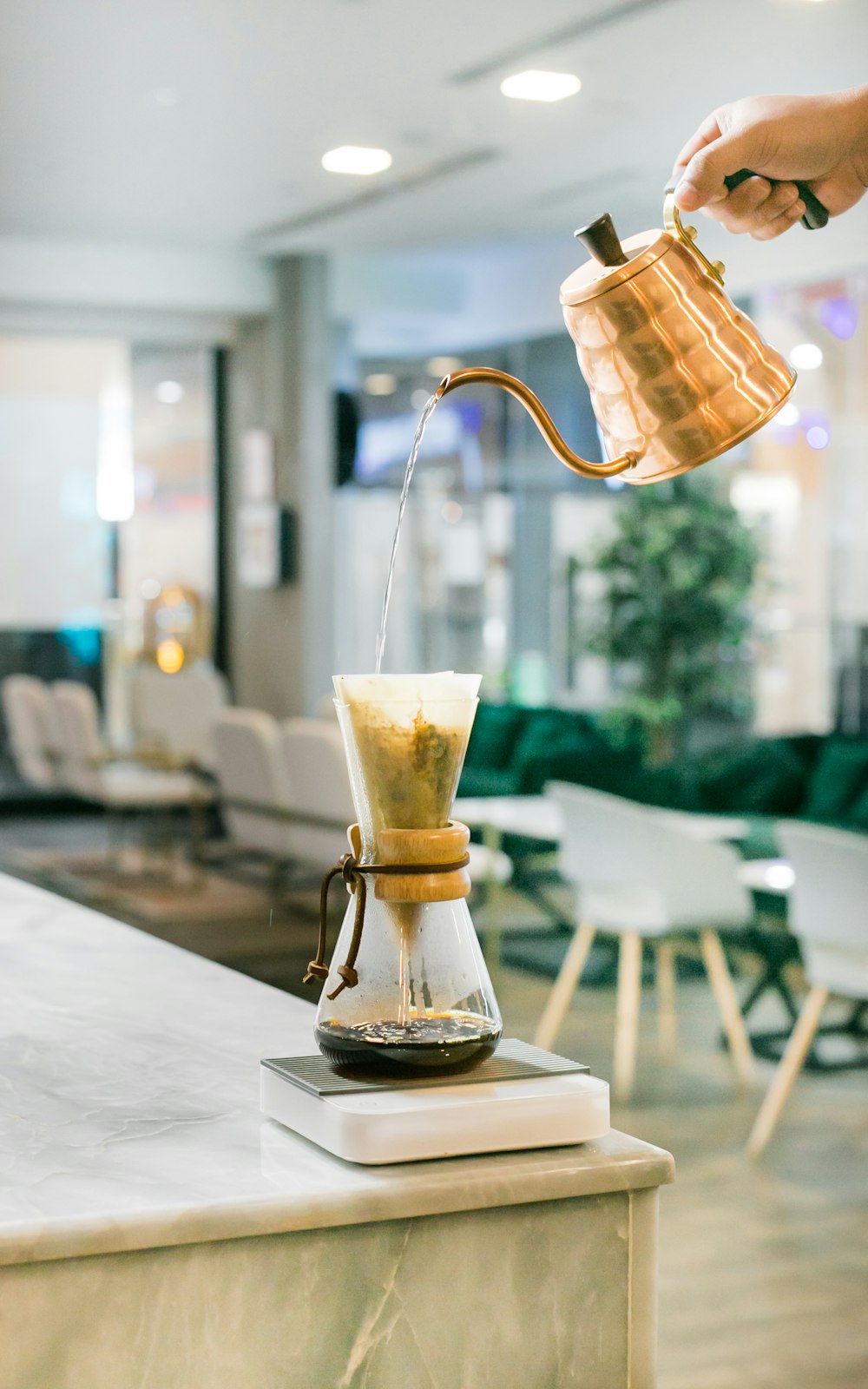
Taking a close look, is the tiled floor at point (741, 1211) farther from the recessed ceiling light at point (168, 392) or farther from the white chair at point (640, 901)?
the recessed ceiling light at point (168, 392)

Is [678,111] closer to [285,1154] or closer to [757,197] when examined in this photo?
[757,197]

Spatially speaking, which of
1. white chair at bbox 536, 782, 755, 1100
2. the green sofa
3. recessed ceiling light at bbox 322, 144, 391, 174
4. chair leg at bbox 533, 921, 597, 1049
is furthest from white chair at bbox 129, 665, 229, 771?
white chair at bbox 536, 782, 755, 1100

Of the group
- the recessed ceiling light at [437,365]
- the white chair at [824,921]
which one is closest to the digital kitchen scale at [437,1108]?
the white chair at [824,921]

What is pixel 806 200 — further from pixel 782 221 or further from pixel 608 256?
pixel 608 256

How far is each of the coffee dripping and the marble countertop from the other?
1.56 feet

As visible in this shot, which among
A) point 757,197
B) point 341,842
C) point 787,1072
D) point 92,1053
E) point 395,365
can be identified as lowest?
point 787,1072

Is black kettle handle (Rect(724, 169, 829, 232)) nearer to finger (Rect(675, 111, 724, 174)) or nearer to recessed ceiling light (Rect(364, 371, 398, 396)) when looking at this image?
finger (Rect(675, 111, 724, 174))

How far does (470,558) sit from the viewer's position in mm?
8930

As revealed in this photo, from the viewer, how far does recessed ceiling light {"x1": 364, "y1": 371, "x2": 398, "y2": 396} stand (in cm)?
921

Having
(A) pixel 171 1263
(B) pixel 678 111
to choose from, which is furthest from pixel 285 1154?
(B) pixel 678 111

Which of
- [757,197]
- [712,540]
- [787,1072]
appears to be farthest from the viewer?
[712,540]

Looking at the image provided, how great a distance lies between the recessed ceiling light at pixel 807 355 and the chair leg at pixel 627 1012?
101 inches

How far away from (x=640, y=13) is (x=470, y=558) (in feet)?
15.3

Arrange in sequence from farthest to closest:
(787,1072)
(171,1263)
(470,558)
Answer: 1. (470,558)
2. (787,1072)
3. (171,1263)
